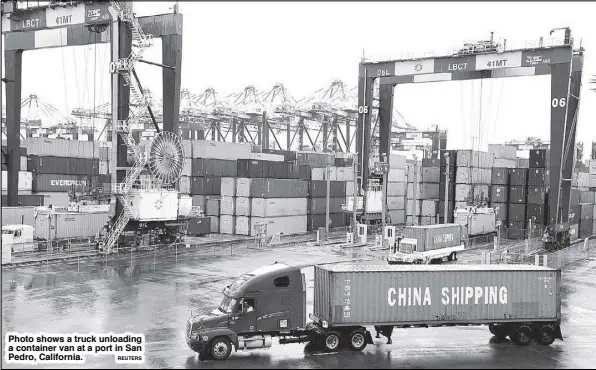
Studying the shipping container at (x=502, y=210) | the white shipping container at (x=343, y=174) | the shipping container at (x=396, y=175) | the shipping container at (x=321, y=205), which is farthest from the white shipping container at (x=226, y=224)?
the shipping container at (x=502, y=210)

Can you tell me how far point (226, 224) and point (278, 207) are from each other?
5.03 meters

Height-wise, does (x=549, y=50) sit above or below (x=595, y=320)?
above

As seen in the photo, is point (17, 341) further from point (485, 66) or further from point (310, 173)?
point (310, 173)

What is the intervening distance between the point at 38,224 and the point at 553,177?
38.9 meters

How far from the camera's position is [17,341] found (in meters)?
19.3

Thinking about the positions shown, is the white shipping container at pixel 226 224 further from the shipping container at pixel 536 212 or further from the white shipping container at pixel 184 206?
the shipping container at pixel 536 212

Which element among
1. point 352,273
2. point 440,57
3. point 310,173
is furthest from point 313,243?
point 352,273

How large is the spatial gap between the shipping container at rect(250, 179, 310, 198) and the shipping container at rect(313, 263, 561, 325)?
34.4 m

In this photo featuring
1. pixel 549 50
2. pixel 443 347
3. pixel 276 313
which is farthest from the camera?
pixel 549 50

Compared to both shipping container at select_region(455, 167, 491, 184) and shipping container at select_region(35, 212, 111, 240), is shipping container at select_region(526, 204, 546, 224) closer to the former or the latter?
shipping container at select_region(455, 167, 491, 184)

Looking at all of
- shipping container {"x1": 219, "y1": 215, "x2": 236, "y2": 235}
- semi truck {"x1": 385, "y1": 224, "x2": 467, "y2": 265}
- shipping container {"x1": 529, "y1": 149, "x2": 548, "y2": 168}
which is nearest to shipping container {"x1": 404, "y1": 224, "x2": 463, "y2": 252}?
semi truck {"x1": 385, "y1": 224, "x2": 467, "y2": 265}

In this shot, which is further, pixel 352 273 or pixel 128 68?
pixel 128 68

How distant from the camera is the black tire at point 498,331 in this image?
21.0 meters

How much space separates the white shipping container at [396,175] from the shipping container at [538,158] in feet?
60.3
